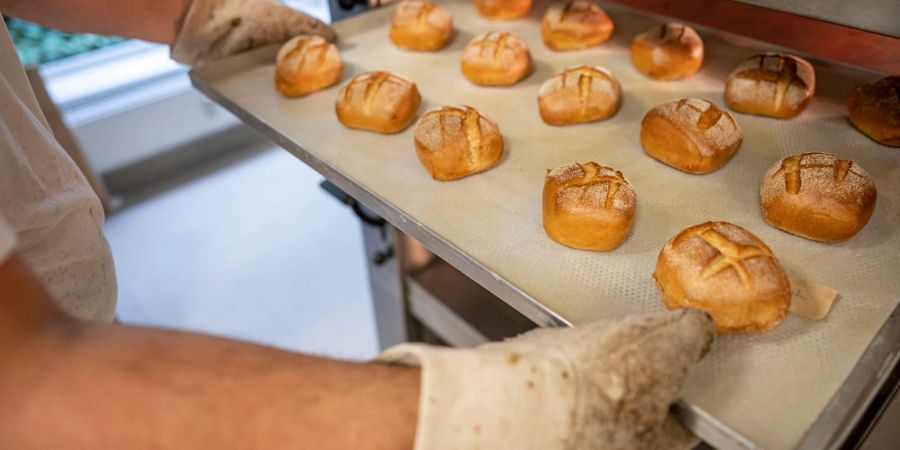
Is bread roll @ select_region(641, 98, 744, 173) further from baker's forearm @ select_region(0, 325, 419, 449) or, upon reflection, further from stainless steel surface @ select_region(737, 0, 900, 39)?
baker's forearm @ select_region(0, 325, 419, 449)

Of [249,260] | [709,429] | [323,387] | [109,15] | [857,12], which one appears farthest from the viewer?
[249,260]

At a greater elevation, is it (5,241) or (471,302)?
(5,241)

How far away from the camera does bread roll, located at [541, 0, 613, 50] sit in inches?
68.8

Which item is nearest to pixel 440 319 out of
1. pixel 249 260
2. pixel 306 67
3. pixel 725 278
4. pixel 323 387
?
pixel 306 67

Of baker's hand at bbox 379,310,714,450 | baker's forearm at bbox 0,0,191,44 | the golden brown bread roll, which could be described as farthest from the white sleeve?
the golden brown bread roll

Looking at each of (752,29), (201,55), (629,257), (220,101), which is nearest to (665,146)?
(629,257)

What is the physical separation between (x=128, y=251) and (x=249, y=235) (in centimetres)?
63

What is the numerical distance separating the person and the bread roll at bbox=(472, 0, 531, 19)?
4.63ft

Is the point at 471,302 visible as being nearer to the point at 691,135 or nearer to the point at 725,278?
the point at 691,135

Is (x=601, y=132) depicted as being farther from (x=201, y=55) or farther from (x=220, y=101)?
(x=201, y=55)

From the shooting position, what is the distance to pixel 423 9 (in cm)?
183

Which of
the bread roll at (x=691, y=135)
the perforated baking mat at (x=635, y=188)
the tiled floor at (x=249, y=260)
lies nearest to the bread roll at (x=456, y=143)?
the perforated baking mat at (x=635, y=188)

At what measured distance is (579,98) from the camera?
1446 mm

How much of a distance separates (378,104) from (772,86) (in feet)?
3.14
